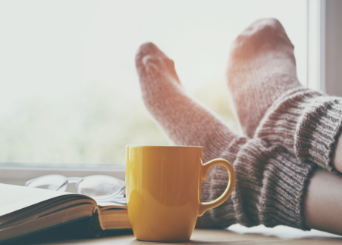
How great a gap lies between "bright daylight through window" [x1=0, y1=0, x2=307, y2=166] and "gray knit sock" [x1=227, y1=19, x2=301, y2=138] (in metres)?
0.07

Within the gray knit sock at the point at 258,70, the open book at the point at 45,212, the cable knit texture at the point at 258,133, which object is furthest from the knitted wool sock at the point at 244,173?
the open book at the point at 45,212

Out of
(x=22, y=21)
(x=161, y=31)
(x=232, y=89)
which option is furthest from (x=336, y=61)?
(x=22, y=21)

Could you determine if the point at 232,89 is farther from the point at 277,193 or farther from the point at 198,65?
the point at 277,193

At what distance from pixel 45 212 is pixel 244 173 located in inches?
12.3

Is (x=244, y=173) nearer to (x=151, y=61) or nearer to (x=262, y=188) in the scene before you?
(x=262, y=188)

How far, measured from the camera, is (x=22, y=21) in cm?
83

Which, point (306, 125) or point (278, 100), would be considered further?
point (278, 100)

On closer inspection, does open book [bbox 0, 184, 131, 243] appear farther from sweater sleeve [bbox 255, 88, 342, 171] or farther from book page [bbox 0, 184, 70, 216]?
sweater sleeve [bbox 255, 88, 342, 171]

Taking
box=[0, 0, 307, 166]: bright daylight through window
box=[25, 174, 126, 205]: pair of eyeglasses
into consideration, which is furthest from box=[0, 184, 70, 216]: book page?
box=[0, 0, 307, 166]: bright daylight through window

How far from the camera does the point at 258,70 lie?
87 cm

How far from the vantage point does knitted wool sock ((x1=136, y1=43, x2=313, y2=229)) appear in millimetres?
481

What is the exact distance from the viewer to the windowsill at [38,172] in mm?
762

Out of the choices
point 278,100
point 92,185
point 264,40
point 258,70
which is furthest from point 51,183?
point 264,40

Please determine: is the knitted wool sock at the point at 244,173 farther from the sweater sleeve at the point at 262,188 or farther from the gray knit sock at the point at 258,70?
the gray knit sock at the point at 258,70
